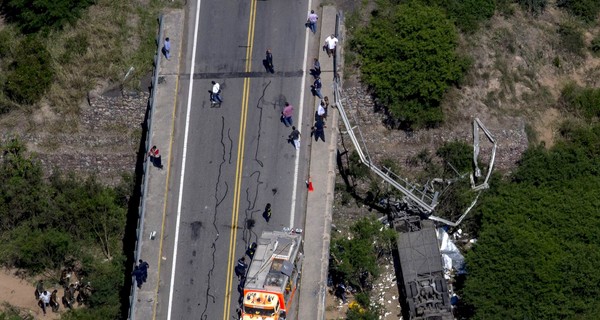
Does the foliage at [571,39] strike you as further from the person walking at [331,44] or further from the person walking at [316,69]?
the person walking at [316,69]

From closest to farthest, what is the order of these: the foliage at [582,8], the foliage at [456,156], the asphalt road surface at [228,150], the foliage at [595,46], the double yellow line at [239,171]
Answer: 1. the double yellow line at [239,171]
2. the asphalt road surface at [228,150]
3. the foliage at [456,156]
4. the foliage at [595,46]
5. the foliage at [582,8]

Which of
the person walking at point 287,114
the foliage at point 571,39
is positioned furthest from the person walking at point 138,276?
the foliage at point 571,39

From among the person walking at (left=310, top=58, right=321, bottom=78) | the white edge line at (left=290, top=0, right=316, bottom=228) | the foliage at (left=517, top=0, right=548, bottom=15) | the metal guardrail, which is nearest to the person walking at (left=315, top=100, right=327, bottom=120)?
the white edge line at (left=290, top=0, right=316, bottom=228)

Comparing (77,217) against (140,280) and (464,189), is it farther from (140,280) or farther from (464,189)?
(464,189)

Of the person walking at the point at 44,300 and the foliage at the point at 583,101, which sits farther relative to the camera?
the foliage at the point at 583,101

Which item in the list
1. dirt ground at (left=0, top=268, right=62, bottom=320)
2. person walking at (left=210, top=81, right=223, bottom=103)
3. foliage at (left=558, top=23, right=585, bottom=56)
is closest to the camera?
person walking at (left=210, top=81, right=223, bottom=103)

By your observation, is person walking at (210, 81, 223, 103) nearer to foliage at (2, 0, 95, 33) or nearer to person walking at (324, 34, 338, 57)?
person walking at (324, 34, 338, 57)
